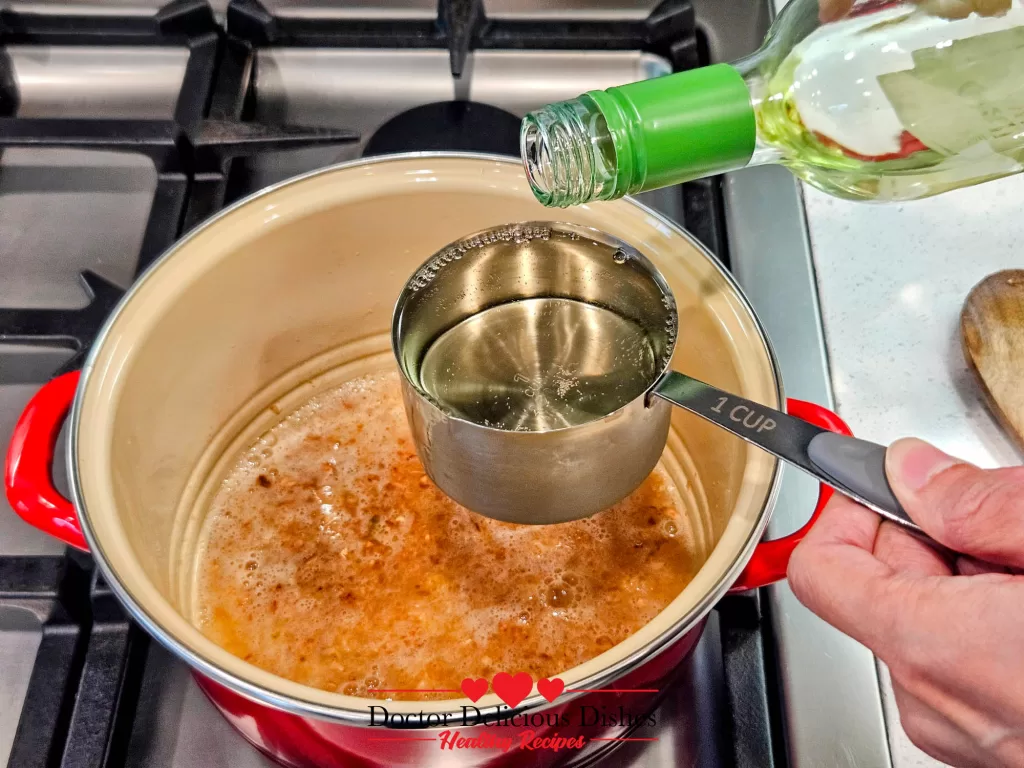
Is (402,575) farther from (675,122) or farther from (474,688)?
(675,122)

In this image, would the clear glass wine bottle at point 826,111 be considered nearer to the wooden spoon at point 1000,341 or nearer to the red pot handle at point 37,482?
the wooden spoon at point 1000,341

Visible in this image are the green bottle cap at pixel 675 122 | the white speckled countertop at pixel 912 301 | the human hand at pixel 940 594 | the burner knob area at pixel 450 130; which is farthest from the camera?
the burner knob area at pixel 450 130

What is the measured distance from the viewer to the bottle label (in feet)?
1.55

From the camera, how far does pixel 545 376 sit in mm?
682

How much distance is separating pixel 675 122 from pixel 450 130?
446mm

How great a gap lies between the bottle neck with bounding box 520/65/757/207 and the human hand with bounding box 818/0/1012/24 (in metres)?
0.09

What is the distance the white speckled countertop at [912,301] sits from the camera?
26.5 inches

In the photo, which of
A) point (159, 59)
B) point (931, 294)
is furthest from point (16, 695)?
point (931, 294)

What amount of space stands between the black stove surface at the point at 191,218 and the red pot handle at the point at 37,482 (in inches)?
2.7

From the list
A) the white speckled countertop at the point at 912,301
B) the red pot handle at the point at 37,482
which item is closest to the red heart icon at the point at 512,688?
the red pot handle at the point at 37,482

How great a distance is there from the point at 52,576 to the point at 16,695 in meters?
0.09

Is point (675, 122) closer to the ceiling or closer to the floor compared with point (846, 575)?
closer to the ceiling

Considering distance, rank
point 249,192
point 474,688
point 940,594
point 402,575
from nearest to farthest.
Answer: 1. point 940,594
2. point 474,688
3. point 402,575
4. point 249,192

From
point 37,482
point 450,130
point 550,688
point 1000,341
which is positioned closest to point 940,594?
point 550,688
